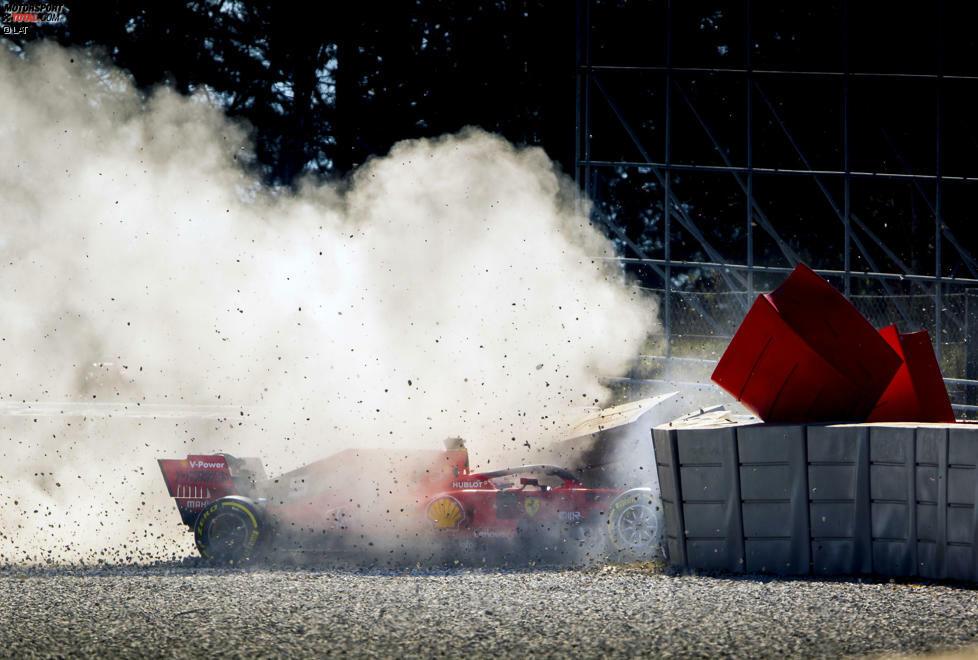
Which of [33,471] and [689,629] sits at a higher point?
[689,629]

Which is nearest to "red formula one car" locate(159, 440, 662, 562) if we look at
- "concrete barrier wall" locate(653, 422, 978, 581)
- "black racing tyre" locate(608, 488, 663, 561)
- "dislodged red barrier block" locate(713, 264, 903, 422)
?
"black racing tyre" locate(608, 488, 663, 561)

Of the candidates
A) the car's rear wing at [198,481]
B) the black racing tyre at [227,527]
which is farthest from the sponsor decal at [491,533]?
the car's rear wing at [198,481]

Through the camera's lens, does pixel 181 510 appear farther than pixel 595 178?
No

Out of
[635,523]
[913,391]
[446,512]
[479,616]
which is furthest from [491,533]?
[913,391]

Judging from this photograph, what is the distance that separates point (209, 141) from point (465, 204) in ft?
14.4

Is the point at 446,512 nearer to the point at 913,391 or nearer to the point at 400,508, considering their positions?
the point at 400,508

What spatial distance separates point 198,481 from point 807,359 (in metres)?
5.29

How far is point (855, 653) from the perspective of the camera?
496 cm

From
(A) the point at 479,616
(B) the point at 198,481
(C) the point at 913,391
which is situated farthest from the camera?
(B) the point at 198,481

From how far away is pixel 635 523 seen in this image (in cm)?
866

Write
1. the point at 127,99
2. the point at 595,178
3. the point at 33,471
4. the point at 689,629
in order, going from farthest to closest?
the point at 127,99
the point at 595,178
the point at 33,471
the point at 689,629

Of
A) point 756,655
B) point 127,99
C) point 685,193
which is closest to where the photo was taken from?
point 756,655

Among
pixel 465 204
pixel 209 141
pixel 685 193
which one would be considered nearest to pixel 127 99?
pixel 209 141

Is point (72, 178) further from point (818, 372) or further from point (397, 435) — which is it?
point (818, 372)
